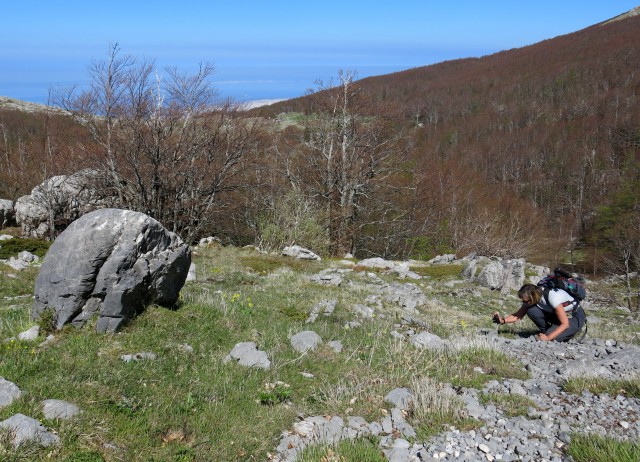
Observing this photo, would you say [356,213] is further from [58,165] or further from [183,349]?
[183,349]

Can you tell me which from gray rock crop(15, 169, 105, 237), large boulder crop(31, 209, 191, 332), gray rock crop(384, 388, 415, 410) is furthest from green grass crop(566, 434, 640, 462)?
gray rock crop(15, 169, 105, 237)

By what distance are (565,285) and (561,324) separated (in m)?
0.67

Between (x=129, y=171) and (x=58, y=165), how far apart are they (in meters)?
6.44

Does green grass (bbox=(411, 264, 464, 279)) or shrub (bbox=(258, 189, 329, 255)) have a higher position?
shrub (bbox=(258, 189, 329, 255))

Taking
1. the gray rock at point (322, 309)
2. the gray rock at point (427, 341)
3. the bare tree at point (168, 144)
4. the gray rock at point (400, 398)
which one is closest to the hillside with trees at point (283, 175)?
the bare tree at point (168, 144)

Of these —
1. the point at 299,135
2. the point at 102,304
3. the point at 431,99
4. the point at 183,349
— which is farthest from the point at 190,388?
the point at 431,99

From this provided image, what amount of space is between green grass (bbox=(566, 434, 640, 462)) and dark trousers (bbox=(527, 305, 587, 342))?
4087 millimetres

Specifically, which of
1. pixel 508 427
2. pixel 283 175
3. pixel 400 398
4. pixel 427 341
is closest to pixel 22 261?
pixel 427 341

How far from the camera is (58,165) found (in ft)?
95.5

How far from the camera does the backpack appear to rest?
8305 mm

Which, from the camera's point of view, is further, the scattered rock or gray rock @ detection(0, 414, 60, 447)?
the scattered rock

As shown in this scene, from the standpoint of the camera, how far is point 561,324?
8.23m

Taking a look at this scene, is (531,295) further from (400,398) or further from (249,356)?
(249,356)

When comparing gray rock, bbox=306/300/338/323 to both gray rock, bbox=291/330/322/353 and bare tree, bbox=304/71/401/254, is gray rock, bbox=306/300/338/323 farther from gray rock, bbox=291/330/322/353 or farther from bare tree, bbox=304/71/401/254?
bare tree, bbox=304/71/401/254
